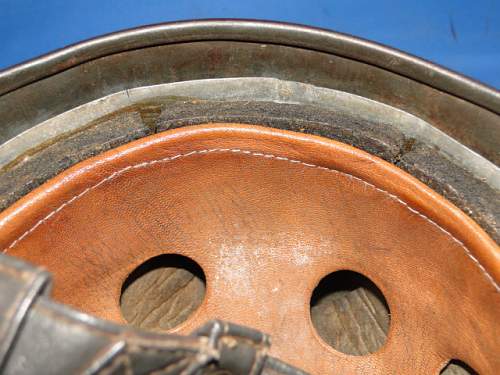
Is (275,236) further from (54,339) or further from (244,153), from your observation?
(54,339)

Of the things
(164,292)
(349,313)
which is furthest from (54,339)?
(349,313)

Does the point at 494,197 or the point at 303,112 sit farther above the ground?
the point at 303,112

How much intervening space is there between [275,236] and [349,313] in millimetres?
469

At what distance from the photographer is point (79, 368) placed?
490 mm

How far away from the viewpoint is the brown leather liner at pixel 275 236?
93 centimetres

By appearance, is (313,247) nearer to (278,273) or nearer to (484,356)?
(278,273)

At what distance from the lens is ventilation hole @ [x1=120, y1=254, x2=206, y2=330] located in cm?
131

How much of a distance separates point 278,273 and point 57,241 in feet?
1.36

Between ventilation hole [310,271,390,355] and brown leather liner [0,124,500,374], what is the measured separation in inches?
11.4

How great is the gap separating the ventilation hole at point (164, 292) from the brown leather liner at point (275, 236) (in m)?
0.25

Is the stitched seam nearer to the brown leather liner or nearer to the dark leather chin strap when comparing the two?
the brown leather liner

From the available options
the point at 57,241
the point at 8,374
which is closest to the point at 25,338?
the point at 8,374

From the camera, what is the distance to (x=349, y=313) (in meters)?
1.42

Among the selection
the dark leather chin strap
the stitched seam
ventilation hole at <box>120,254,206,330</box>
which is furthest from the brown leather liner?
the dark leather chin strap
